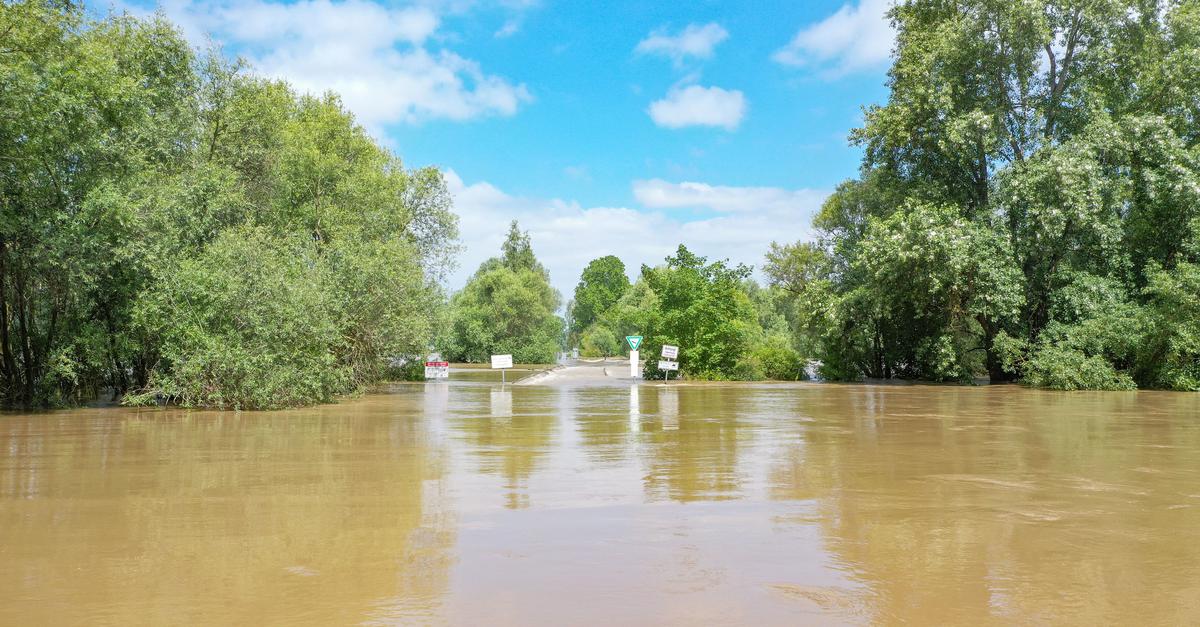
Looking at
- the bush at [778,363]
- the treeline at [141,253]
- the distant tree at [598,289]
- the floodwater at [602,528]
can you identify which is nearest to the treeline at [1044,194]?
the bush at [778,363]

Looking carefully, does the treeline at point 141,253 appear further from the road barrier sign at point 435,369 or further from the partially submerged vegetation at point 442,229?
the road barrier sign at point 435,369

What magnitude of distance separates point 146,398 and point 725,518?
62.3 ft

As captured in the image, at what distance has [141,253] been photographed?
2098cm

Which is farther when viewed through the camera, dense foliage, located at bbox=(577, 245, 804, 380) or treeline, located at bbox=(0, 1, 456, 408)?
dense foliage, located at bbox=(577, 245, 804, 380)

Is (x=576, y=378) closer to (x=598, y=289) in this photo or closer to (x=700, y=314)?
(x=700, y=314)

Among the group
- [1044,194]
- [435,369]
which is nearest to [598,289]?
[435,369]

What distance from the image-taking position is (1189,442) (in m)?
12.9

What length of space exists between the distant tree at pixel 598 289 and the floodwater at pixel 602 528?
11247cm

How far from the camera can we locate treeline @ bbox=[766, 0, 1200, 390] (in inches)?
1140

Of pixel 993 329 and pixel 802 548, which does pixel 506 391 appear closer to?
pixel 993 329

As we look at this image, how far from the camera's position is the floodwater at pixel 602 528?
482 centimetres

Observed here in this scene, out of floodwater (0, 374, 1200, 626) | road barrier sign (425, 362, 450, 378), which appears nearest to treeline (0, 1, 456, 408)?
floodwater (0, 374, 1200, 626)

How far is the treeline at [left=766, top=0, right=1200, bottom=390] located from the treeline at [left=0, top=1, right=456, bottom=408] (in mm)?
22531

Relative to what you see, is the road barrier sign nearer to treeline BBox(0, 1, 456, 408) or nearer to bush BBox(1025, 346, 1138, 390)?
treeline BBox(0, 1, 456, 408)
